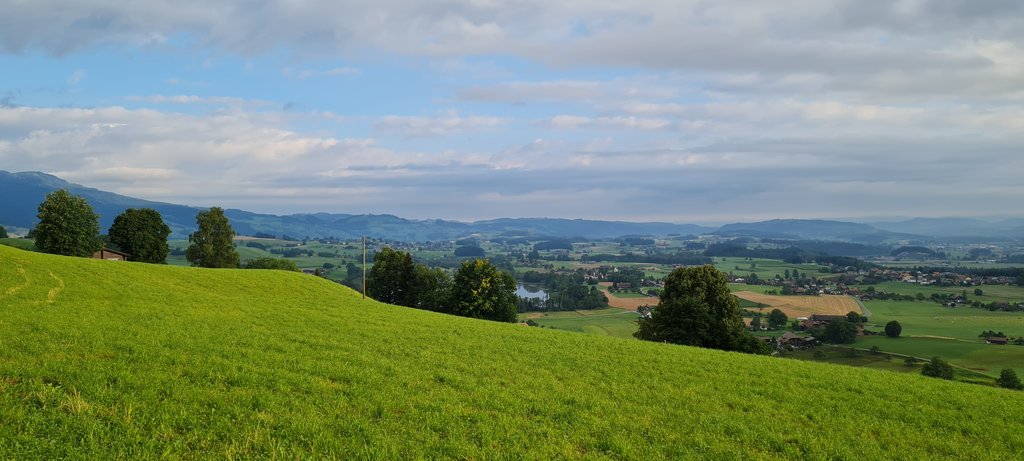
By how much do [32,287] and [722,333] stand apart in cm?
5242

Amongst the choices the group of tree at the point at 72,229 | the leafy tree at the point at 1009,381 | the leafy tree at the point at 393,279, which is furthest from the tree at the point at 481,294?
the leafy tree at the point at 1009,381

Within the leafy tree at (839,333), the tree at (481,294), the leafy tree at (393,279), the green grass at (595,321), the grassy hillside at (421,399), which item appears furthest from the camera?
the green grass at (595,321)

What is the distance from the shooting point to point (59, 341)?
1623cm

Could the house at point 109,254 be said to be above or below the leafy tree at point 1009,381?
above

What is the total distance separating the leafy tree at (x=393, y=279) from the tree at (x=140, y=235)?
30474 mm

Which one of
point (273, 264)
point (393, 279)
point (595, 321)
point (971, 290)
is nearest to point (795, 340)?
point (595, 321)

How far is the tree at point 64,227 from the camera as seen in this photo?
61062mm

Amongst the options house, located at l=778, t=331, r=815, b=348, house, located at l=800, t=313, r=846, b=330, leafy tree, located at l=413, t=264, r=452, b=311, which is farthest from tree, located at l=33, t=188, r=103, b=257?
house, located at l=800, t=313, r=846, b=330

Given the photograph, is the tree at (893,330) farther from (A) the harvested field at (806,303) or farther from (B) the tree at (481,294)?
(B) the tree at (481,294)

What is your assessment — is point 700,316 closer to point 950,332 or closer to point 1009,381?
point 1009,381

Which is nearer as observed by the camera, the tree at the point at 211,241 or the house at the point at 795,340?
the tree at the point at 211,241

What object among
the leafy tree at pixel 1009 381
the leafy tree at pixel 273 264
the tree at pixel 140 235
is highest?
the tree at pixel 140 235

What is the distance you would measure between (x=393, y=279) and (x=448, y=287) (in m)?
8.90

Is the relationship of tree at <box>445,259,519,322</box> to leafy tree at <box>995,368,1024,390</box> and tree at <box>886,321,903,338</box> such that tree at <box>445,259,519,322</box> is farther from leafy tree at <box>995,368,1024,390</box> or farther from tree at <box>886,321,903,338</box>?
tree at <box>886,321,903,338</box>
